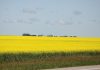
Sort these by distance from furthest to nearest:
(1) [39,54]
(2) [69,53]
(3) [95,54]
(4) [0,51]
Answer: (3) [95,54] < (2) [69,53] < (1) [39,54] < (4) [0,51]

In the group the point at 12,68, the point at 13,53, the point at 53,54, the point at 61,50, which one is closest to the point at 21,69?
the point at 12,68

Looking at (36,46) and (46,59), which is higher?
(36,46)

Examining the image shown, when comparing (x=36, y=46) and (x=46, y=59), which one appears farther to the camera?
(x=36, y=46)

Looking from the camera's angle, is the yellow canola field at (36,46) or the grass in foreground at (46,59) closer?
the grass in foreground at (46,59)

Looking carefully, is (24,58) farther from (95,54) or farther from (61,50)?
(95,54)

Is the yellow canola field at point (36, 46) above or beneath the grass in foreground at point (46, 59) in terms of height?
above

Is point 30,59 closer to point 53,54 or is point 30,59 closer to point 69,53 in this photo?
point 53,54

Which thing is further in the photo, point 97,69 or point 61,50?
point 61,50

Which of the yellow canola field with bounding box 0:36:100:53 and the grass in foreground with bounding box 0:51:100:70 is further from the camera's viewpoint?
the yellow canola field with bounding box 0:36:100:53

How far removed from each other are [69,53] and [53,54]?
2.19m

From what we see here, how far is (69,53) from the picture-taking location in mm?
29031

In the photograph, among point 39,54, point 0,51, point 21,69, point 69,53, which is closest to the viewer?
point 21,69

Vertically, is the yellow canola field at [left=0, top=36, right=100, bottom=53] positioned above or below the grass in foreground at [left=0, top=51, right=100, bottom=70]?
above

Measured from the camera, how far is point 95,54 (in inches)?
1243
